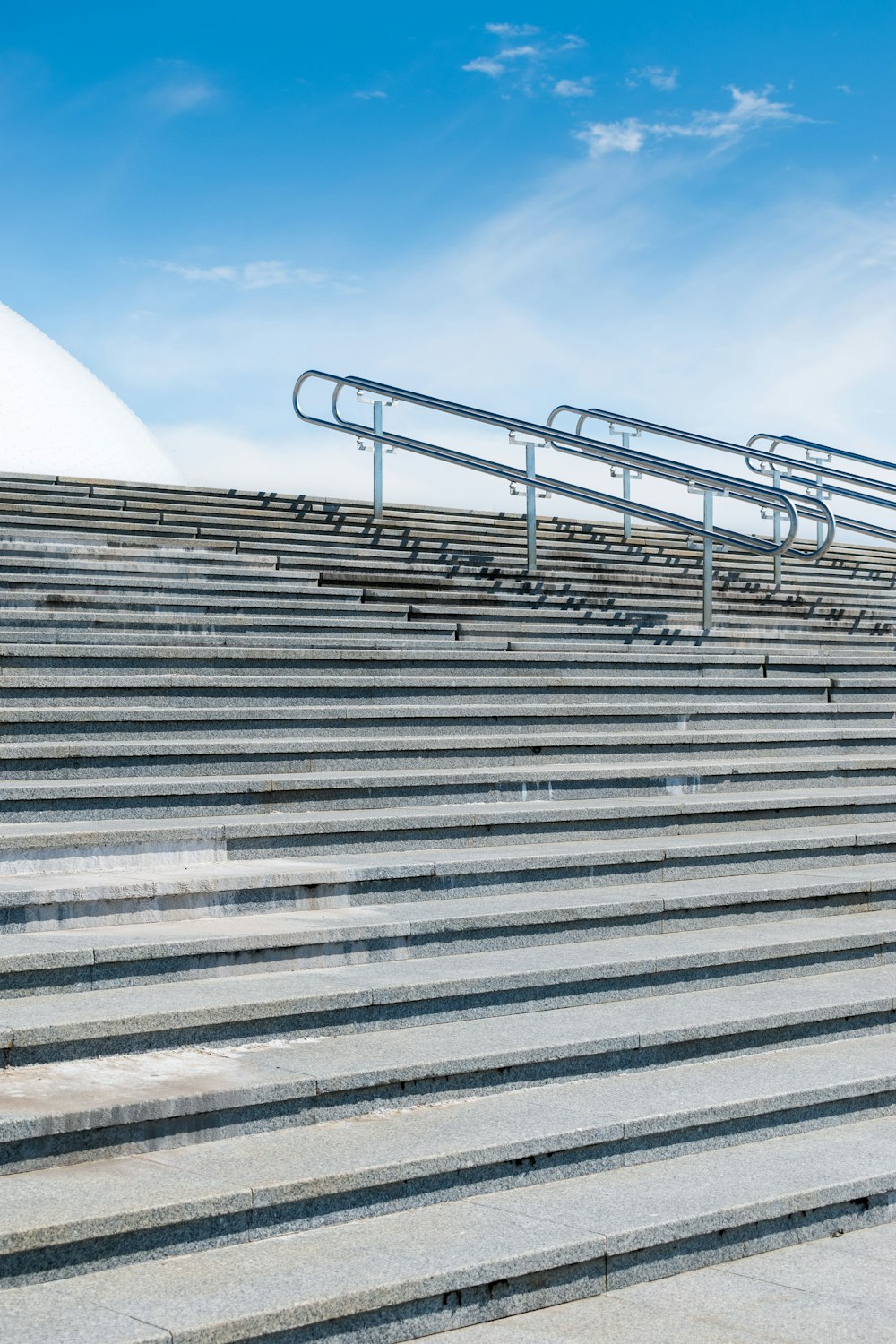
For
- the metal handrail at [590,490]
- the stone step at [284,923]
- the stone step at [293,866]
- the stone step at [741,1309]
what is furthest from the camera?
the metal handrail at [590,490]

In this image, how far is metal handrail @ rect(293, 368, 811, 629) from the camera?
861 cm

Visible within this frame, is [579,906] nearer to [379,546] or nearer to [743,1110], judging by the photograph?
[743,1110]

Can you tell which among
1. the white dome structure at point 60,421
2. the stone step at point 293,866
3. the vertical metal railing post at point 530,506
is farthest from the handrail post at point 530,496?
the white dome structure at point 60,421

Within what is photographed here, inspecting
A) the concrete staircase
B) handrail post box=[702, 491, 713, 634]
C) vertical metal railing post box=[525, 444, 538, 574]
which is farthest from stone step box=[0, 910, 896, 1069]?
vertical metal railing post box=[525, 444, 538, 574]

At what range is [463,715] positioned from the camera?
6695 mm

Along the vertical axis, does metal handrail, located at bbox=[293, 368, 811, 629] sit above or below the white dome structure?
below

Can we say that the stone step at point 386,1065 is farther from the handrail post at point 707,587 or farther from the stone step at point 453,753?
the handrail post at point 707,587

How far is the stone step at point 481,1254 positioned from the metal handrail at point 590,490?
5143mm

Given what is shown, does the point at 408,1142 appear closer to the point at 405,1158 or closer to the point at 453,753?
the point at 405,1158

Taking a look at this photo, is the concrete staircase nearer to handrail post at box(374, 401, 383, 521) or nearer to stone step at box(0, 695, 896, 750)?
stone step at box(0, 695, 896, 750)

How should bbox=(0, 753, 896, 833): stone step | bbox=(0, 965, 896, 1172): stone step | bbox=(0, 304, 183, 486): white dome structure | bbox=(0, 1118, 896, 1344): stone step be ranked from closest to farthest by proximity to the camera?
bbox=(0, 1118, 896, 1344): stone step
bbox=(0, 965, 896, 1172): stone step
bbox=(0, 753, 896, 833): stone step
bbox=(0, 304, 183, 486): white dome structure

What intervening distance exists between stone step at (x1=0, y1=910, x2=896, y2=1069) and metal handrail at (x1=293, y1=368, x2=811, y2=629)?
363 cm

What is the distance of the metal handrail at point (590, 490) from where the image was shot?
8.61 metres

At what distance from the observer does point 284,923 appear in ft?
14.8
